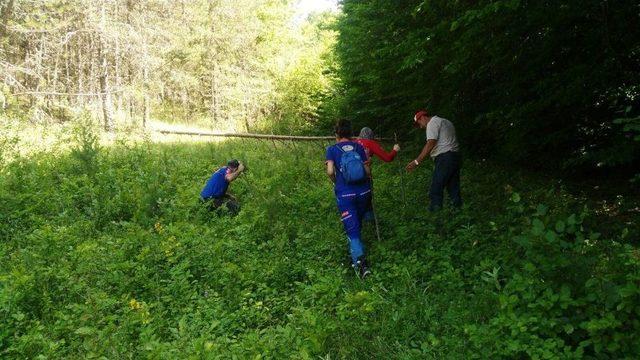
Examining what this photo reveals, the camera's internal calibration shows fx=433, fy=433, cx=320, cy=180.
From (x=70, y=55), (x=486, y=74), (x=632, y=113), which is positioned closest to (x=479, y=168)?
(x=486, y=74)

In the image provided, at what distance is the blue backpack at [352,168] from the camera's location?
5.67m

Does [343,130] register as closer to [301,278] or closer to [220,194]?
[301,278]

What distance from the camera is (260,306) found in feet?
16.5

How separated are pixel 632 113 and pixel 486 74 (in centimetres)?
270

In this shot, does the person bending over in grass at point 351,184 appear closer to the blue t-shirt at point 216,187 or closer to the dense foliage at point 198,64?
the blue t-shirt at point 216,187

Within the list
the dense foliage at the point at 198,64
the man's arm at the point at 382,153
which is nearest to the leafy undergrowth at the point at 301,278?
the man's arm at the point at 382,153

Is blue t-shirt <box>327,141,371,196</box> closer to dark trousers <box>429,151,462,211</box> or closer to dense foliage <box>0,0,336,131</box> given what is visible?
dark trousers <box>429,151,462,211</box>

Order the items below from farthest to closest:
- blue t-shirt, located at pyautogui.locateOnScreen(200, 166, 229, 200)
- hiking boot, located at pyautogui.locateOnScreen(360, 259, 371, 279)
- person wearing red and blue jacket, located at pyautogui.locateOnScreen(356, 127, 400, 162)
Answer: blue t-shirt, located at pyautogui.locateOnScreen(200, 166, 229, 200) → person wearing red and blue jacket, located at pyautogui.locateOnScreen(356, 127, 400, 162) → hiking boot, located at pyautogui.locateOnScreen(360, 259, 371, 279)

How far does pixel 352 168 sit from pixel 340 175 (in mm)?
281

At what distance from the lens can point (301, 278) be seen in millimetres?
5840

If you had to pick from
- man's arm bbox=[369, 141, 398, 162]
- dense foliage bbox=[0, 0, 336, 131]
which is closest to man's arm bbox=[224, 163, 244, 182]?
man's arm bbox=[369, 141, 398, 162]

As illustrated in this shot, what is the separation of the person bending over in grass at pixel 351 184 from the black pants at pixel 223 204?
3.07m

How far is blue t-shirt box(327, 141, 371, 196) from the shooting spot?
582 cm

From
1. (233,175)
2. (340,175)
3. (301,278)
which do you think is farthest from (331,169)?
(233,175)
